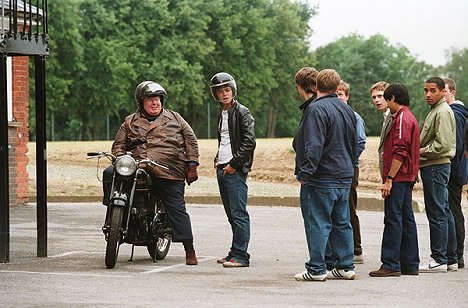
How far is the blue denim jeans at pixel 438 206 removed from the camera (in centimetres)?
1112

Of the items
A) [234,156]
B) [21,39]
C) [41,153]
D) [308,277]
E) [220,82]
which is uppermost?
[21,39]

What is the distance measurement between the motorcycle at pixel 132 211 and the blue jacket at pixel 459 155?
2753 mm

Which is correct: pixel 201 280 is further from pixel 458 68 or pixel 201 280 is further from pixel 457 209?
pixel 458 68

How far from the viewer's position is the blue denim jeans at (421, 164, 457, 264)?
1112cm

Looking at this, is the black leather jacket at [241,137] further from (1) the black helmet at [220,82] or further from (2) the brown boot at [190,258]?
(2) the brown boot at [190,258]

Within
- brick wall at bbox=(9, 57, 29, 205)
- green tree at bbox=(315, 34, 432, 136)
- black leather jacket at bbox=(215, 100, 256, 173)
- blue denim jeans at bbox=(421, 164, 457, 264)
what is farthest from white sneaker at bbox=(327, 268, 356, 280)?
green tree at bbox=(315, 34, 432, 136)

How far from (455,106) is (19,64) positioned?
12.3 metres

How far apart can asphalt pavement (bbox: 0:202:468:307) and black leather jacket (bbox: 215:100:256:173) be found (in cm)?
100

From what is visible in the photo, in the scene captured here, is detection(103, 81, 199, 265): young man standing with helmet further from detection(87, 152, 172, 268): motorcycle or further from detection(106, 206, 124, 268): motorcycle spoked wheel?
detection(106, 206, 124, 268): motorcycle spoked wheel

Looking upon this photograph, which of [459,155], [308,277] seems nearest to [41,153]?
[308,277]

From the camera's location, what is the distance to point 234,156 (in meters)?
11.4

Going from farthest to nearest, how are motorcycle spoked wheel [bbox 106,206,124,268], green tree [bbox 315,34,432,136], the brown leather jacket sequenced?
green tree [bbox 315,34,432,136] < the brown leather jacket < motorcycle spoked wheel [bbox 106,206,124,268]

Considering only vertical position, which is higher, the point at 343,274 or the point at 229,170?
the point at 229,170

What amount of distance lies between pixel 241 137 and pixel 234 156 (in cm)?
20
